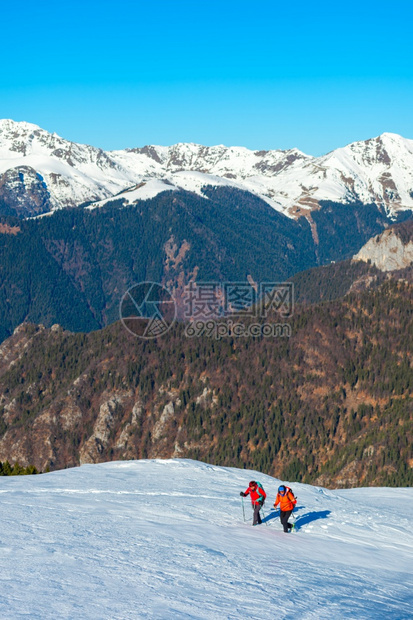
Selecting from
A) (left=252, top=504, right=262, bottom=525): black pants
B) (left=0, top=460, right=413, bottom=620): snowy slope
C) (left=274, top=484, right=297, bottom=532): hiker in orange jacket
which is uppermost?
(left=274, top=484, right=297, bottom=532): hiker in orange jacket

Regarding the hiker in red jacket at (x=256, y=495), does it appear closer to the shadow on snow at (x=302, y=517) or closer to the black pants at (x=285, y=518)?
the black pants at (x=285, y=518)

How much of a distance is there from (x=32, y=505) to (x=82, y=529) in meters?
7.60

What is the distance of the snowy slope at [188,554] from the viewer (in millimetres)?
31750

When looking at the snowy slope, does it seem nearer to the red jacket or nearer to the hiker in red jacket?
the hiker in red jacket

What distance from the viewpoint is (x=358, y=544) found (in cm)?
4669

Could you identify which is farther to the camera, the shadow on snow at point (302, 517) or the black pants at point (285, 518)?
the shadow on snow at point (302, 517)

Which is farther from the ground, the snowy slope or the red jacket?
the red jacket

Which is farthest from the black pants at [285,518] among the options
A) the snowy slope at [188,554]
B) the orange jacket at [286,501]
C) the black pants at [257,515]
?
the black pants at [257,515]

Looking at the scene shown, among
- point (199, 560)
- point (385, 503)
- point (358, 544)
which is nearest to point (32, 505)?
point (199, 560)

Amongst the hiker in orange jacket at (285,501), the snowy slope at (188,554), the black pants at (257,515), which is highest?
the hiker in orange jacket at (285,501)

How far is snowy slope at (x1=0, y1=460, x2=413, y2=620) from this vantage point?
31.8 meters

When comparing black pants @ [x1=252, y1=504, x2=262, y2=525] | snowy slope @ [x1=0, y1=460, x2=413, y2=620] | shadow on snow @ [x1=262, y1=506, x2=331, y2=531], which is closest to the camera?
snowy slope @ [x1=0, y1=460, x2=413, y2=620]

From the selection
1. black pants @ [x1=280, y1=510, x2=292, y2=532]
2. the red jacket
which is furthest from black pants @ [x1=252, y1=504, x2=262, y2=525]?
black pants @ [x1=280, y1=510, x2=292, y2=532]

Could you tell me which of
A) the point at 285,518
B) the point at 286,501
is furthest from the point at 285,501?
the point at 285,518
